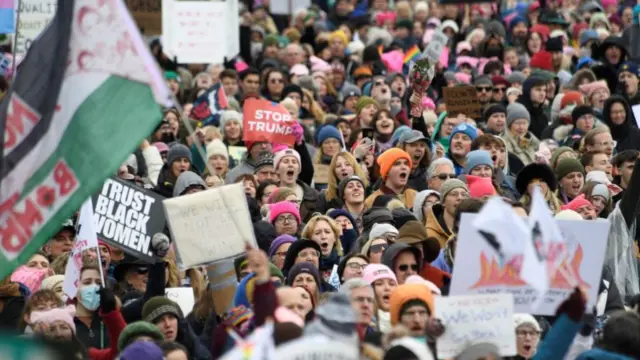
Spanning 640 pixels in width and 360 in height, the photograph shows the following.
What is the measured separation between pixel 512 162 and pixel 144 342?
28.1ft

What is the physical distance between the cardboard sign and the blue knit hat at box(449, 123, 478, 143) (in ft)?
4.76

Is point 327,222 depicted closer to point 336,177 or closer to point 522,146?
point 336,177

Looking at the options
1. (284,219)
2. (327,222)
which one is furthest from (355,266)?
(284,219)

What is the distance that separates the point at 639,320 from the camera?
952 cm

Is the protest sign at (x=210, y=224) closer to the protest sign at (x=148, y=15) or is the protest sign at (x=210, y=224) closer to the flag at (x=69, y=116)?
the flag at (x=69, y=116)

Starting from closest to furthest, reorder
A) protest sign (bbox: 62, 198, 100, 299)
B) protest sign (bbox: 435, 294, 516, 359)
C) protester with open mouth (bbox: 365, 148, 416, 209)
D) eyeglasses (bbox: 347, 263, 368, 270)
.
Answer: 1. protest sign (bbox: 435, 294, 516, 359)
2. protest sign (bbox: 62, 198, 100, 299)
3. eyeglasses (bbox: 347, 263, 368, 270)
4. protester with open mouth (bbox: 365, 148, 416, 209)

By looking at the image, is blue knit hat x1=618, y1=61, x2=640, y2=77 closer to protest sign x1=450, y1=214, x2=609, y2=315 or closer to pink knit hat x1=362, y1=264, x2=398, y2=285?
pink knit hat x1=362, y1=264, x2=398, y2=285

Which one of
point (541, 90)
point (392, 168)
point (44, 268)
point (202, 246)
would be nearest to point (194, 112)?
point (541, 90)

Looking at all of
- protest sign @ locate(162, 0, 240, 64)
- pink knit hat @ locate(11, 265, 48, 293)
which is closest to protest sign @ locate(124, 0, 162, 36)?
protest sign @ locate(162, 0, 240, 64)

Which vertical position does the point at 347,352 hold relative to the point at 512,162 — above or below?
above

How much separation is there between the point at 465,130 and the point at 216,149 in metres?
2.16

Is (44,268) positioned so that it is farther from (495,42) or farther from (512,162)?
(495,42)

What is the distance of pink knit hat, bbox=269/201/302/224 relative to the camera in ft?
47.4

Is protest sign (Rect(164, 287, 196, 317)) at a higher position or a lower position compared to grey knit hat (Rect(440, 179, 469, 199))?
lower
